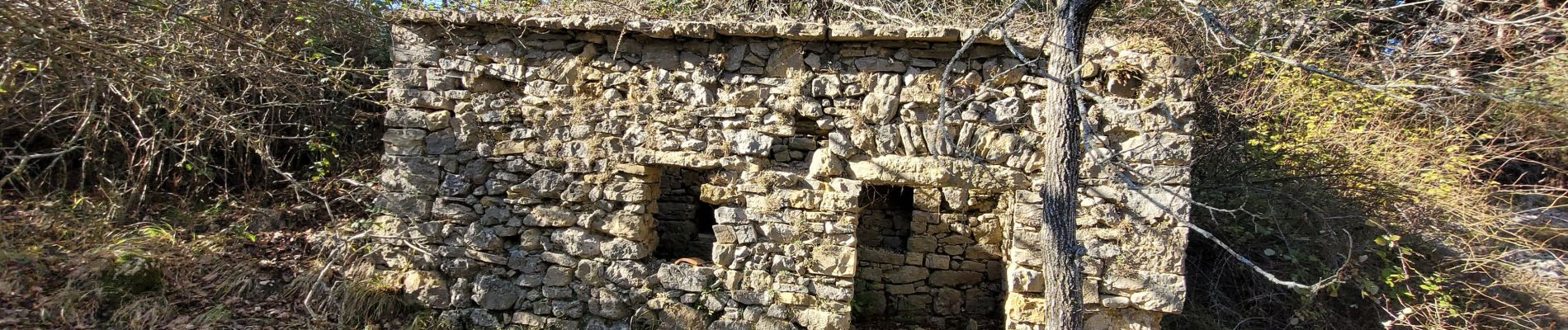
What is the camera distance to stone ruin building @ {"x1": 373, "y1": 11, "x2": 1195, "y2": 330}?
4055 millimetres

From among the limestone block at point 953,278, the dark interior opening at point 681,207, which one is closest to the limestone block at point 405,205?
the dark interior opening at point 681,207

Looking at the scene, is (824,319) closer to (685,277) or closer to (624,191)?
(685,277)

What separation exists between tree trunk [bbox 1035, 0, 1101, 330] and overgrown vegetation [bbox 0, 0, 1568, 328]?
81cm

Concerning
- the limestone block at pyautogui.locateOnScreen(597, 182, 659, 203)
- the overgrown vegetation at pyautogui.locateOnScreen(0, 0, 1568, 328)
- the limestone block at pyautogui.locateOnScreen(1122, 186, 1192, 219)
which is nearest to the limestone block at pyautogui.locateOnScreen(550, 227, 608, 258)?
the limestone block at pyautogui.locateOnScreen(597, 182, 659, 203)

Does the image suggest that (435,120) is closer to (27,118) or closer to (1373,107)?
(27,118)

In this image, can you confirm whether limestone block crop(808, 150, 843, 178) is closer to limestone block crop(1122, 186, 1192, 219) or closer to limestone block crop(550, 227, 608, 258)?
limestone block crop(550, 227, 608, 258)

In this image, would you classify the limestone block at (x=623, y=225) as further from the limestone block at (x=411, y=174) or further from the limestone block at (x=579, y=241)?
the limestone block at (x=411, y=174)

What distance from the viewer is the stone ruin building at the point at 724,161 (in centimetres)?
405

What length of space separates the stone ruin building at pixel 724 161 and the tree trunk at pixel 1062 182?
0.48 metres

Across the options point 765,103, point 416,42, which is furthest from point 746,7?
point 416,42

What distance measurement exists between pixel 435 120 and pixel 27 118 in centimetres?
355

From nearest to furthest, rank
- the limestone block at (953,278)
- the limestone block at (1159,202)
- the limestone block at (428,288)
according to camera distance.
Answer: the limestone block at (1159,202) → the limestone block at (428,288) → the limestone block at (953,278)

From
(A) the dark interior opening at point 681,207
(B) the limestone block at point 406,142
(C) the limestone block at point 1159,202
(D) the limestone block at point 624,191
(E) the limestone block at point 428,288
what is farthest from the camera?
(A) the dark interior opening at point 681,207

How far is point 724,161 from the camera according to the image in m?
4.35
